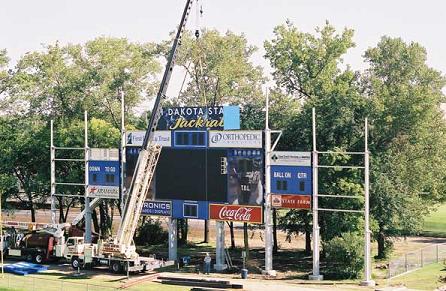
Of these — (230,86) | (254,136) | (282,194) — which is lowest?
(282,194)

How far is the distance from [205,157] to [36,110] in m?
26.0

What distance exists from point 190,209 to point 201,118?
643 centimetres

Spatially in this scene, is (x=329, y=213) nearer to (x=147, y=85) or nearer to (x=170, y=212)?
(x=170, y=212)

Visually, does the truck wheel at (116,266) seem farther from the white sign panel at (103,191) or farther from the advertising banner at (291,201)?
the advertising banner at (291,201)

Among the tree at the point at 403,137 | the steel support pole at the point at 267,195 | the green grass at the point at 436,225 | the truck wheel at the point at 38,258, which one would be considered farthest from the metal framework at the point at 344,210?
the green grass at the point at 436,225

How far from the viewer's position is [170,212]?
52.9m

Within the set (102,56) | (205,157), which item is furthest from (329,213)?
(102,56)

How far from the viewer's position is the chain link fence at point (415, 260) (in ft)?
162

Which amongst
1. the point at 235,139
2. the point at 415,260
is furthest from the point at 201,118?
the point at 415,260

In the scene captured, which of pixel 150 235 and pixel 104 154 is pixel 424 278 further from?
pixel 150 235

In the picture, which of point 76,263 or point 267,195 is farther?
point 76,263

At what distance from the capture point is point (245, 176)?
4953 cm

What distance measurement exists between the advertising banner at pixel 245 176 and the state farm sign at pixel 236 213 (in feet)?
1.10

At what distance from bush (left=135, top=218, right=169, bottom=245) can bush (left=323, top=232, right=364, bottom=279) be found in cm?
2220
